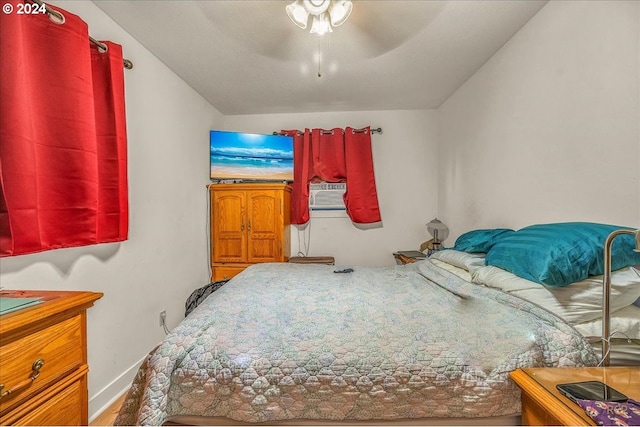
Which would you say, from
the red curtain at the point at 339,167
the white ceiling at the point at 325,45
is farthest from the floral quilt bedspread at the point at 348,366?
the red curtain at the point at 339,167

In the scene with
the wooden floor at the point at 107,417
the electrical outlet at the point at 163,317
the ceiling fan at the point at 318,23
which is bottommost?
the wooden floor at the point at 107,417

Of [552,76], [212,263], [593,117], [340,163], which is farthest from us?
[340,163]

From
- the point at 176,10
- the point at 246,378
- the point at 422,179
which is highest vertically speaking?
the point at 176,10

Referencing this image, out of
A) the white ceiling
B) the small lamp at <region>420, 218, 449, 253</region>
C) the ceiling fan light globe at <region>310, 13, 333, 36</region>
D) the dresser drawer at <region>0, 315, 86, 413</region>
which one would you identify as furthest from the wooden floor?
the small lamp at <region>420, 218, 449, 253</region>

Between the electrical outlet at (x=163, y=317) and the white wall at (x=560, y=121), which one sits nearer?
the white wall at (x=560, y=121)

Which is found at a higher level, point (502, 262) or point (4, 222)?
point (4, 222)

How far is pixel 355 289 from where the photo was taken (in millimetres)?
1720

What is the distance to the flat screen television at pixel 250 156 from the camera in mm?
3381

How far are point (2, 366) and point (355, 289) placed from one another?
4.74 ft

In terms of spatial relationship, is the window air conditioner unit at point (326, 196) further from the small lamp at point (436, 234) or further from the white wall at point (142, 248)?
the white wall at point (142, 248)

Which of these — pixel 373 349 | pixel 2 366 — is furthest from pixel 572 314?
pixel 2 366

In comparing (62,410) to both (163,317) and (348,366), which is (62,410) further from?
(163,317)

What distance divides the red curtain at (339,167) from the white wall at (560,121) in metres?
1.16

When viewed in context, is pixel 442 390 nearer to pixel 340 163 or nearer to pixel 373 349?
pixel 373 349
